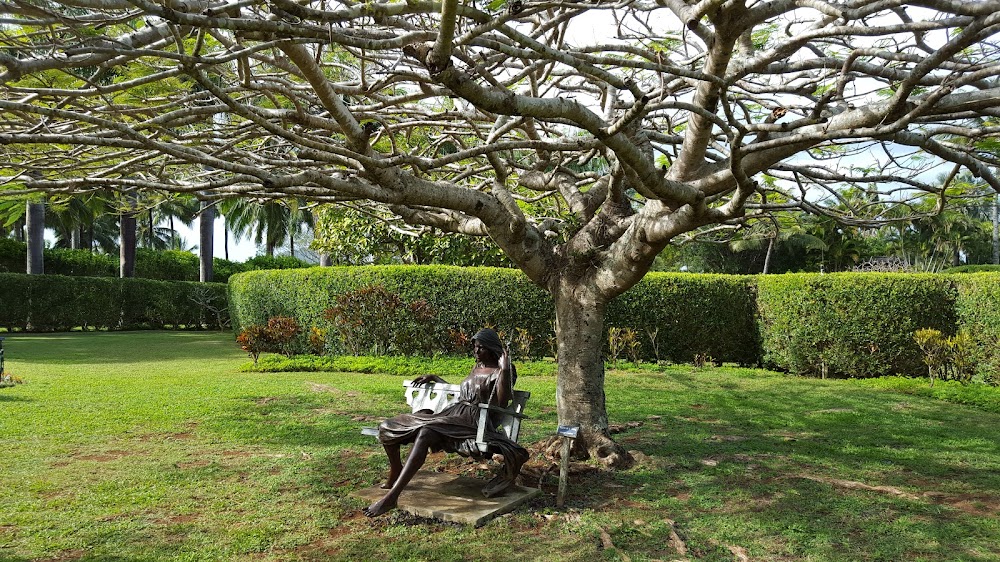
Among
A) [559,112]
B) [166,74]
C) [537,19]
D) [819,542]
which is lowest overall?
[819,542]

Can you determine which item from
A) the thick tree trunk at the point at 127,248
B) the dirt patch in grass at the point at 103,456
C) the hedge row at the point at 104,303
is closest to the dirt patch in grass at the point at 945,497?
the dirt patch in grass at the point at 103,456

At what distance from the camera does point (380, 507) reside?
4.98 metres

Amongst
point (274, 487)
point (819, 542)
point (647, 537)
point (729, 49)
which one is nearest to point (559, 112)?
point (729, 49)

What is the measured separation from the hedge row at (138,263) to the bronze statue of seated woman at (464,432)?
32.1m

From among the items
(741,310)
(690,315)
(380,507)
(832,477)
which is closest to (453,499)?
(380,507)

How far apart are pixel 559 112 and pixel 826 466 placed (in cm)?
439

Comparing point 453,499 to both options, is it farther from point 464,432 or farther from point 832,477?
point 832,477

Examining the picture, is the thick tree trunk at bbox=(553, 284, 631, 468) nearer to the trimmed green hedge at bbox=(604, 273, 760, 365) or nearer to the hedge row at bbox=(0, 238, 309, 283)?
the trimmed green hedge at bbox=(604, 273, 760, 365)

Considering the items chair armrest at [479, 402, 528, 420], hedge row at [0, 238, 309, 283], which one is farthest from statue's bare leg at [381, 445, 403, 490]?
hedge row at [0, 238, 309, 283]

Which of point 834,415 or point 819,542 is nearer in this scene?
point 819,542

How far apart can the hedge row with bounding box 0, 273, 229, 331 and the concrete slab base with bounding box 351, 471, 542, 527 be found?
2214cm

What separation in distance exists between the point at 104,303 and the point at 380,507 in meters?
23.3

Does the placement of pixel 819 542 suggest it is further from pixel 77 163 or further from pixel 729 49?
pixel 77 163

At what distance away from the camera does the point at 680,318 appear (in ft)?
47.4
